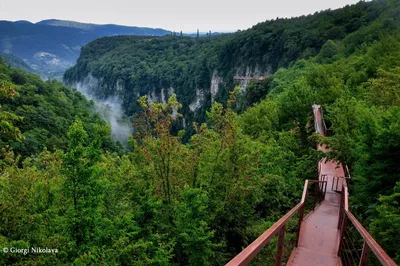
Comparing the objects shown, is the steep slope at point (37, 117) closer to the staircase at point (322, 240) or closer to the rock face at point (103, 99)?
the staircase at point (322, 240)

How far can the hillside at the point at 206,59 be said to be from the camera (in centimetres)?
6806

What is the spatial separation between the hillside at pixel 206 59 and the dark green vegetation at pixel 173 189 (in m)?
39.0

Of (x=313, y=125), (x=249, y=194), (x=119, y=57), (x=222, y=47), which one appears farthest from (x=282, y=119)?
(x=119, y=57)

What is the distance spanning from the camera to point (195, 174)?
11.3m

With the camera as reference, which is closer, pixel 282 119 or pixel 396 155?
pixel 396 155

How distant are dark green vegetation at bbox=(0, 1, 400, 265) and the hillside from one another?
39.0 m

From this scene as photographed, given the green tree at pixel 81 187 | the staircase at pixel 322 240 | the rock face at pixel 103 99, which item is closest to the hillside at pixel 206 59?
the rock face at pixel 103 99

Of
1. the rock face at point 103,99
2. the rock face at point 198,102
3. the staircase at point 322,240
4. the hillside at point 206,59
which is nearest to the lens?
the staircase at point 322,240

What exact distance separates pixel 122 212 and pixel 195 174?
314cm

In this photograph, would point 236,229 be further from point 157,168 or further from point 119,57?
point 119,57

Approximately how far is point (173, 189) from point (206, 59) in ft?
343

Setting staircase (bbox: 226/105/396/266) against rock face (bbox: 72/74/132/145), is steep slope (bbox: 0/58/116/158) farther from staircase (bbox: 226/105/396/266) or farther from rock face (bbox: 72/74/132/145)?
rock face (bbox: 72/74/132/145)

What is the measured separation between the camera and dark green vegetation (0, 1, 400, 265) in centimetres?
763

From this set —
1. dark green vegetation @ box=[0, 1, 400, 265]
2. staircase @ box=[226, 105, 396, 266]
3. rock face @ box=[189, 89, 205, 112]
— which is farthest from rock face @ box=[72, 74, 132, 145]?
staircase @ box=[226, 105, 396, 266]
